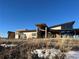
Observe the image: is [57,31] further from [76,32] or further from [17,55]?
[17,55]

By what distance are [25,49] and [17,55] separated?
308mm

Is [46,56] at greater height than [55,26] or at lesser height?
lesser

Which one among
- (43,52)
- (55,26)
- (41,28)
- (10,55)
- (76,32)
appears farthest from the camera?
(55,26)

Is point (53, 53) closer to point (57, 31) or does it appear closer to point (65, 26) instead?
point (57, 31)

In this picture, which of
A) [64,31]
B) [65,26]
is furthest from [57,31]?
[65,26]

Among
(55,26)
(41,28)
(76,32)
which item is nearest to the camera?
(76,32)

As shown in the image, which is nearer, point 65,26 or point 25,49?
point 25,49

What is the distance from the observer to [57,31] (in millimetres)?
25500

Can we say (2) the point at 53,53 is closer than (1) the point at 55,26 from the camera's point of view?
Yes

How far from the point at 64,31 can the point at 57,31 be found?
3.89 feet

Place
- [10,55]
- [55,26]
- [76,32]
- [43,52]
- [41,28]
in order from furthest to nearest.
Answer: [55,26] < [41,28] < [76,32] < [43,52] < [10,55]

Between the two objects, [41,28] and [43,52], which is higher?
[41,28]

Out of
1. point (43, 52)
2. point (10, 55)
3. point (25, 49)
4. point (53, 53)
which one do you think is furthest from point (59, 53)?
point (10, 55)

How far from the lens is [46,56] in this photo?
479 centimetres
